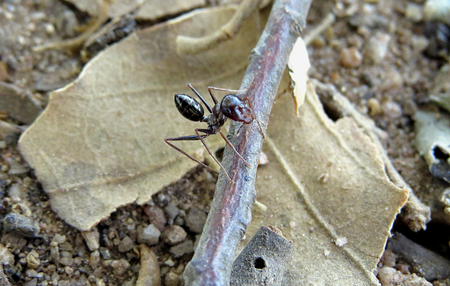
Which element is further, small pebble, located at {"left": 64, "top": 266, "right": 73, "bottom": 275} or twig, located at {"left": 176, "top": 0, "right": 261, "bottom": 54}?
twig, located at {"left": 176, "top": 0, "right": 261, "bottom": 54}

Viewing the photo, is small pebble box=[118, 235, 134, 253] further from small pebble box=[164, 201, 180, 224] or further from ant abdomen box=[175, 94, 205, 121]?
ant abdomen box=[175, 94, 205, 121]

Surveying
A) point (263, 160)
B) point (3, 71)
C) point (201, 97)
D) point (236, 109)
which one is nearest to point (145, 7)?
point (201, 97)

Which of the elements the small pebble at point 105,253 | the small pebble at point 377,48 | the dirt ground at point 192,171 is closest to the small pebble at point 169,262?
the dirt ground at point 192,171

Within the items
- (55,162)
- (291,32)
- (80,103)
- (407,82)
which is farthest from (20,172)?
(407,82)

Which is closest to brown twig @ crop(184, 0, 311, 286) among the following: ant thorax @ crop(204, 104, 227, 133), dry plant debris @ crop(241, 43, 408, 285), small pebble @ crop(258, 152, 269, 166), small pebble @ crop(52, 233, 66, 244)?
dry plant debris @ crop(241, 43, 408, 285)

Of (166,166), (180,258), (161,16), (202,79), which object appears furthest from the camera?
(161,16)

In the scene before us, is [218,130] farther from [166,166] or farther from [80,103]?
A: [80,103]

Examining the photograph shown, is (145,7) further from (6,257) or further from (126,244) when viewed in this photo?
(6,257)
